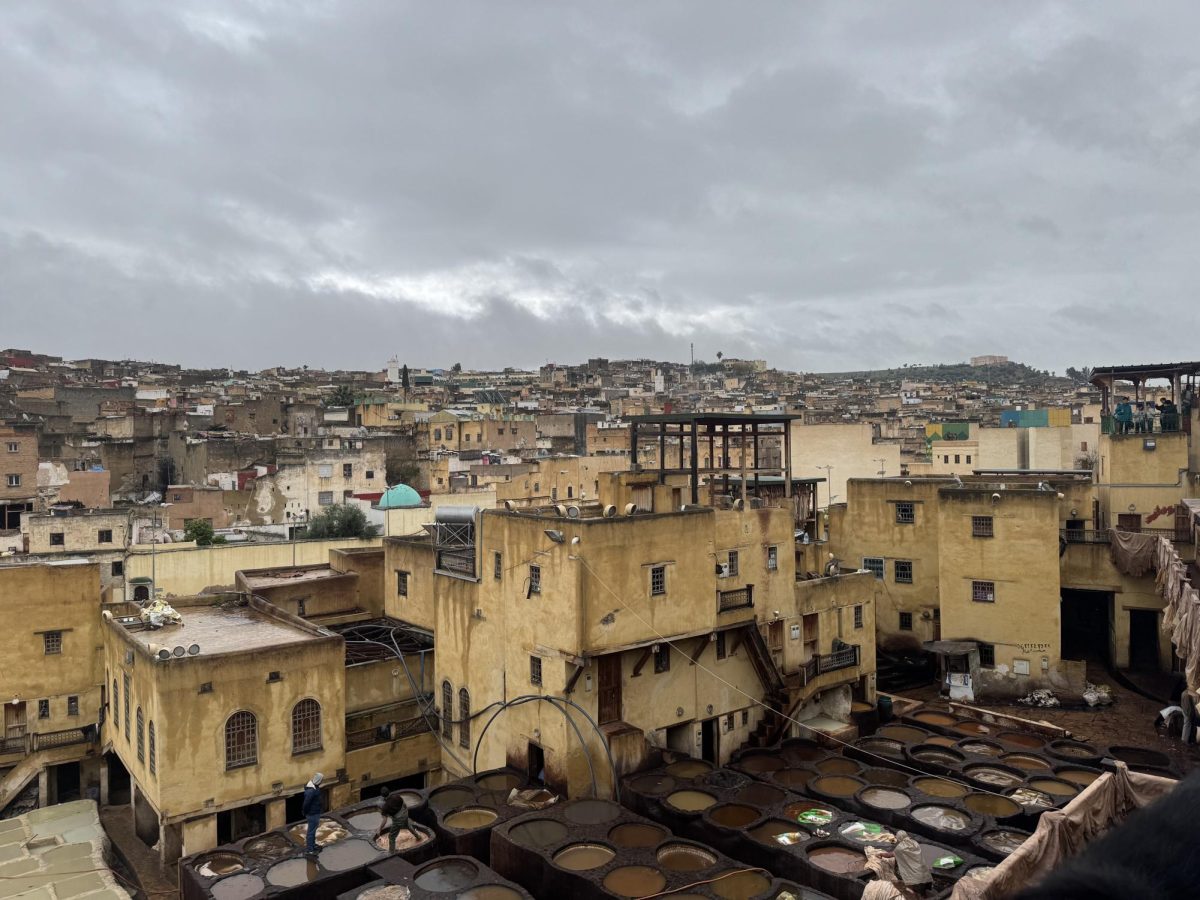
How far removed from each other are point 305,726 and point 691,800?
985 centimetres

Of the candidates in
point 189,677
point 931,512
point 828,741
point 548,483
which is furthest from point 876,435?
point 189,677

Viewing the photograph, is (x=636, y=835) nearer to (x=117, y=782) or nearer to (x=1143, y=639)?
(x=117, y=782)

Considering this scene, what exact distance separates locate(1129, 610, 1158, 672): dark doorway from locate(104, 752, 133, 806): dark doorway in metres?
35.3

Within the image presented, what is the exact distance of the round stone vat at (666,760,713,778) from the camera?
22.0 m

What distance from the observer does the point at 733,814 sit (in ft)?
65.1

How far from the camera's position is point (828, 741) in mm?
25219

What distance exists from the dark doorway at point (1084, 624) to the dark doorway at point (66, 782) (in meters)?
35.3

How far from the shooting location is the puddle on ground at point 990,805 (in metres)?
20.0

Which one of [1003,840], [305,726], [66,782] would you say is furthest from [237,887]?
[1003,840]

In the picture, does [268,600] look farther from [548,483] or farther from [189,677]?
[548,483]

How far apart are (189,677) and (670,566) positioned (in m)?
11.7

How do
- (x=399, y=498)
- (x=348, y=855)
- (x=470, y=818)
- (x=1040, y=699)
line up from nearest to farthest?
(x=348, y=855), (x=470, y=818), (x=1040, y=699), (x=399, y=498)

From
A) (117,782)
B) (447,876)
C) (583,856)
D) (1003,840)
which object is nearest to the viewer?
(447,876)

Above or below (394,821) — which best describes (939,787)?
below
